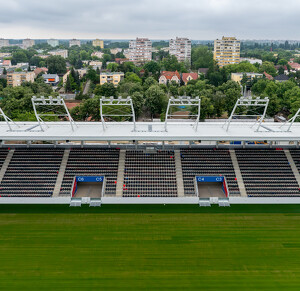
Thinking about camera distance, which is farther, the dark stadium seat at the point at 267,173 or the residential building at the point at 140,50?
the residential building at the point at 140,50

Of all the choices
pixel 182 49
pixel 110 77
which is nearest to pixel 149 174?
pixel 110 77

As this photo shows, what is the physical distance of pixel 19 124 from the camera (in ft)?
76.4

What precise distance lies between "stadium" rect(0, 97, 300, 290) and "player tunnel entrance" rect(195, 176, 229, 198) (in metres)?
0.09

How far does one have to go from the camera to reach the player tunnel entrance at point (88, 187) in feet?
72.5

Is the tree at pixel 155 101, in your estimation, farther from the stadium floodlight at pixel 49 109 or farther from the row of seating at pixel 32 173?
the row of seating at pixel 32 173

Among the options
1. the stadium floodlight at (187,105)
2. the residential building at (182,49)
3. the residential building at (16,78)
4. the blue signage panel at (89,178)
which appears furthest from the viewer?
the residential building at (182,49)

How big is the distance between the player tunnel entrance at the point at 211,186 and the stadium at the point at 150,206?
0.09 m

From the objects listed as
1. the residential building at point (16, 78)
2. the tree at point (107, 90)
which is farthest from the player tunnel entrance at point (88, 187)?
the residential building at point (16, 78)

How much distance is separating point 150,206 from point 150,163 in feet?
14.7

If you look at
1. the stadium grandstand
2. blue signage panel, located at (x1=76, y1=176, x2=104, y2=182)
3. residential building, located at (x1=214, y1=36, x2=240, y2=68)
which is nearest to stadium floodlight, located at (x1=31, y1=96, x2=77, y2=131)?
the stadium grandstand
